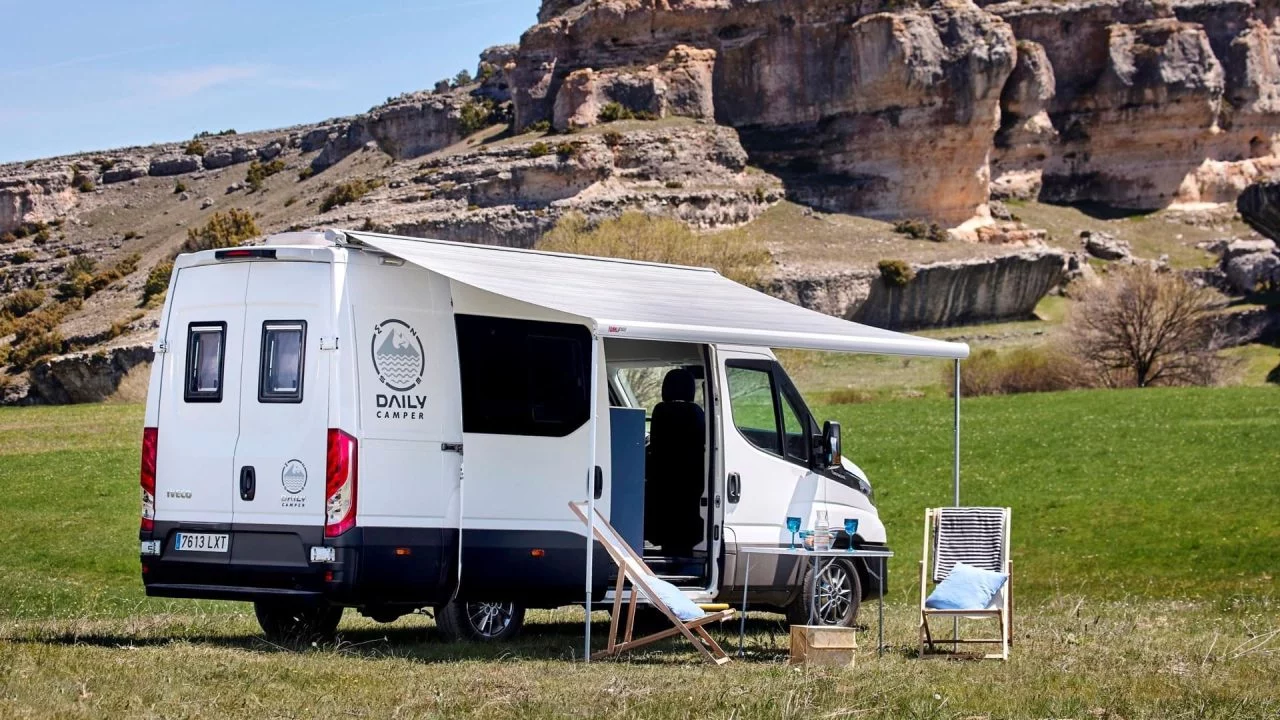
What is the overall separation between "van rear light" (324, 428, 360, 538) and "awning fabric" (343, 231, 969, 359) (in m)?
1.26

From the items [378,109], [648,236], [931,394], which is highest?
[378,109]

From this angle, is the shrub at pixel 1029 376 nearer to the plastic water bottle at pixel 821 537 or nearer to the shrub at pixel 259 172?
the plastic water bottle at pixel 821 537

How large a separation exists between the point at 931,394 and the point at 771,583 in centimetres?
4603

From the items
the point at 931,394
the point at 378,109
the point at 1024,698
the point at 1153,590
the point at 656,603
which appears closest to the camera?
the point at 1024,698

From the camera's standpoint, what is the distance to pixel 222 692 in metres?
8.49

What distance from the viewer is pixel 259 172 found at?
5133 inches

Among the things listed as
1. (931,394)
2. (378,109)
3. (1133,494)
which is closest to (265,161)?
(378,109)

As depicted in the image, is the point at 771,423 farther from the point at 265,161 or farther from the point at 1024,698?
the point at 265,161

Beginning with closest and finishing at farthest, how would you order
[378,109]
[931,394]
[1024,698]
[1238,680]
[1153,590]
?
1. [1024,698]
2. [1238,680]
3. [1153,590]
4. [931,394]
5. [378,109]

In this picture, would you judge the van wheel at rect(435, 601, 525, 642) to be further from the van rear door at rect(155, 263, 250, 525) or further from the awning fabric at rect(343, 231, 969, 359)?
the awning fabric at rect(343, 231, 969, 359)

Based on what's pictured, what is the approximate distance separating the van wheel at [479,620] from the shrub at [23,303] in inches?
3601

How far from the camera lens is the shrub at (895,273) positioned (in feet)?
280

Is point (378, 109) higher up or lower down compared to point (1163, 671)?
higher up

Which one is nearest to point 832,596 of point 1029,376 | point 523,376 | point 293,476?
point 523,376
